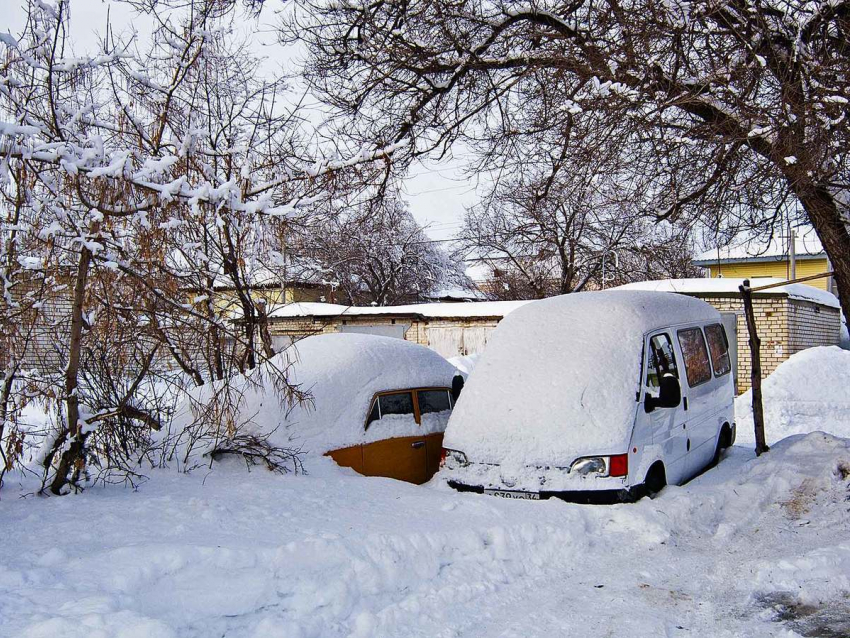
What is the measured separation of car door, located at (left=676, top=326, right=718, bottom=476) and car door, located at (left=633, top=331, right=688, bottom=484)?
22 centimetres

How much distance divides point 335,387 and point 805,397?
522 inches

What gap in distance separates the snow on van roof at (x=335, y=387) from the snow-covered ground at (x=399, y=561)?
46 cm

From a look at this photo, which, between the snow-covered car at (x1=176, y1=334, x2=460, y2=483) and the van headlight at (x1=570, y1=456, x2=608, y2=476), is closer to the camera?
the van headlight at (x1=570, y1=456, x2=608, y2=476)

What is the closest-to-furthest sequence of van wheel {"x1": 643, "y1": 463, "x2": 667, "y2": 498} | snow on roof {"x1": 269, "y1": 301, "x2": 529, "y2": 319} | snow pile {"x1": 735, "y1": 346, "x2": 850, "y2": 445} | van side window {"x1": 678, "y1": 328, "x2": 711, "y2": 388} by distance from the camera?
van wheel {"x1": 643, "y1": 463, "x2": 667, "y2": 498}
van side window {"x1": 678, "y1": 328, "x2": 711, "y2": 388}
snow pile {"x1": 735, "y1": 346, "x2": 850, "y2": 445}
snow on roof {"x1": 269, "y1": 301, "x2": 529, "y2": 319}

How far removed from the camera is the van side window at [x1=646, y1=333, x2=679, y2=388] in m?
7.55

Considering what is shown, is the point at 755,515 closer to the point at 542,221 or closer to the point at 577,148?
the point at 577,148

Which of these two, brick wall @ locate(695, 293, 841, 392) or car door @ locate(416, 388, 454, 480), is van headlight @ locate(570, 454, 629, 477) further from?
brick wall @ locate(695, 293, 841, 392)

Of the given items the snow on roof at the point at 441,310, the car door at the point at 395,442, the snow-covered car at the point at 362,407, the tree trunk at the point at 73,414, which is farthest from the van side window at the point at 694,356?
the snow on roof at the point at 441,310

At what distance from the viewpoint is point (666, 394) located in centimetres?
722

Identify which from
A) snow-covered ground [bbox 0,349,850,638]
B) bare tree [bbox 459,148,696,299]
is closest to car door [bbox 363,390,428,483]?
snow-covered ground [bbox 0,349,850,638]

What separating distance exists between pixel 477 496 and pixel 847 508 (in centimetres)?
342

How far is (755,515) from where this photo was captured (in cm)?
675

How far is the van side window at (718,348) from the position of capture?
9.34 metres

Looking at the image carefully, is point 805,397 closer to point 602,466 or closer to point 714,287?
point 714,287
